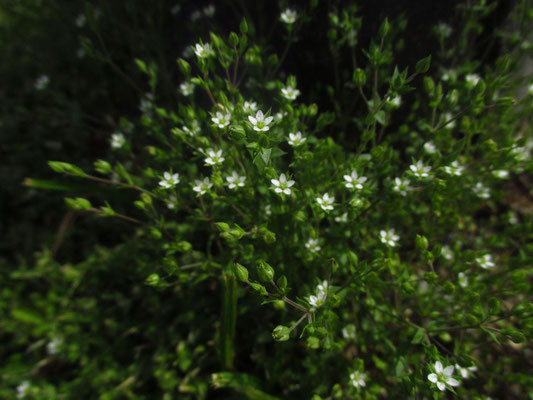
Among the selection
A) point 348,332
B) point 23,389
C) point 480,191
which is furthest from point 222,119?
point 23,389

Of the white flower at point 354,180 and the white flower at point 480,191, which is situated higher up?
the white flower at point 480,191

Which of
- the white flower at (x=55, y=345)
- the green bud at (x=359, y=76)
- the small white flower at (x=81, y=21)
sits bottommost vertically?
the white flower at (x=55, y=345)

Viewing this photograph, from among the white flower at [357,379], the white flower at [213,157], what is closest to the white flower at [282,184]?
the white flower at [213,157]

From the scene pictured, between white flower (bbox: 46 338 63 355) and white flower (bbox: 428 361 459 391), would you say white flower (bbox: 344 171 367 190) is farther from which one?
white flower (bbox: 46 338 63 355)

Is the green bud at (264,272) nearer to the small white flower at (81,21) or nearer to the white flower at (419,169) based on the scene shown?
the white flower at (419,169)

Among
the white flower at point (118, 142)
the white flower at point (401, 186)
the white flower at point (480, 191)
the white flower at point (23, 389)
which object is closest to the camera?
the white flower at point (401, 186)

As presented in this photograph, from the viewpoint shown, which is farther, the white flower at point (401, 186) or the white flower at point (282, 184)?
the white flower at point (401, 186)

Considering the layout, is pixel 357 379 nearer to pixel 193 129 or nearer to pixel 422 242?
pixel 422 242

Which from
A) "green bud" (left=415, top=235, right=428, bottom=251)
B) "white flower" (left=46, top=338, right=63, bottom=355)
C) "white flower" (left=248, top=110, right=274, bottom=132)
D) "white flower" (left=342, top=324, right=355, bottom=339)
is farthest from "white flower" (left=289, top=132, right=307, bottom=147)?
"white flower" (left=46, top=338, right=63, bottom=355)
